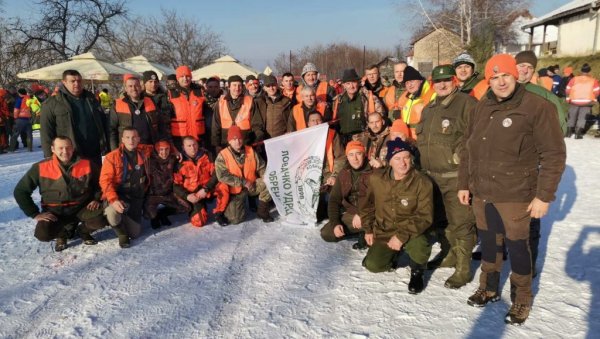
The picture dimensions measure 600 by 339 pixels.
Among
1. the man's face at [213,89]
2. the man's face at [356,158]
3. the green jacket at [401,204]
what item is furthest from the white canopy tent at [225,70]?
the green jacket at [401,204]

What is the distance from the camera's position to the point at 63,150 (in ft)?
13.9

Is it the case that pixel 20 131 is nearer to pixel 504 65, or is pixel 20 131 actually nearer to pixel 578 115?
pixel 504 65

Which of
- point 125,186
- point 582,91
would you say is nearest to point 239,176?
point 125,186

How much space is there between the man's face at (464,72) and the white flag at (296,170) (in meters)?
1.74

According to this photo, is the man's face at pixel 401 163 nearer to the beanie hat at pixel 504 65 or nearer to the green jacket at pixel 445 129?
the green jacket at pixel 445 129

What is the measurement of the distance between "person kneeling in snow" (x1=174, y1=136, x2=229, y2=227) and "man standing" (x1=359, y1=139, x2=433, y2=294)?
88.0 inches

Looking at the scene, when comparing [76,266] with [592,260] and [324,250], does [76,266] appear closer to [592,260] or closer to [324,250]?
[324,250]

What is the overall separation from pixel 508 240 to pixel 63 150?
4.39 meters

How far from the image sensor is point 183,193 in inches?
205

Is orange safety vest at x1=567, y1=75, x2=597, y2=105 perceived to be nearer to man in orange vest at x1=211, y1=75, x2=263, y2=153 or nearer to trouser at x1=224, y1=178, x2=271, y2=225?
man in orange vest at x1=211, y1=75, x2=263, y2=153

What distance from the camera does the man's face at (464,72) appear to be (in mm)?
4230

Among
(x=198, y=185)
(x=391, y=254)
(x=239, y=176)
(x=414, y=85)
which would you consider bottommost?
(x=391, y=254)

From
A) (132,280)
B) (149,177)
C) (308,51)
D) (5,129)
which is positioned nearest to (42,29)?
(5,129)

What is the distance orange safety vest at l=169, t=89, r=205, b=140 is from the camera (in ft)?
19.3
